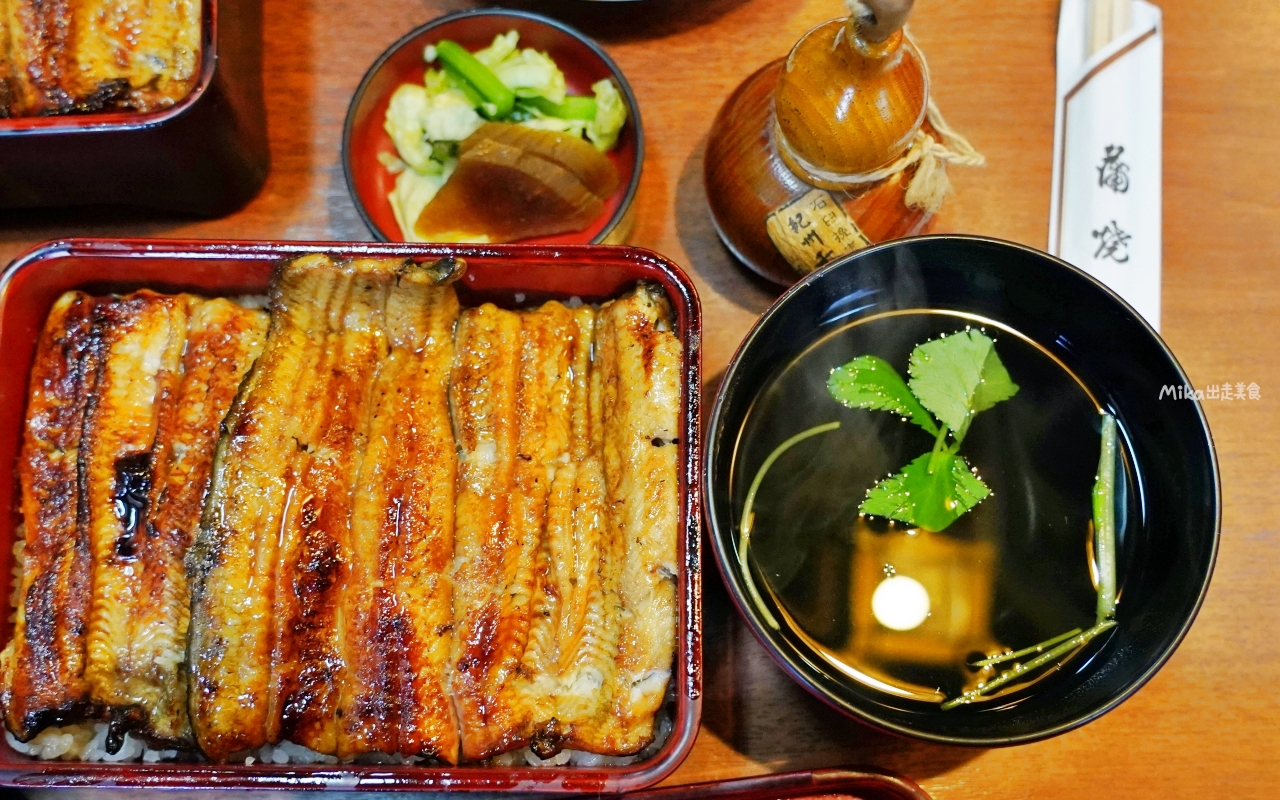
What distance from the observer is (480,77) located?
1.91 m

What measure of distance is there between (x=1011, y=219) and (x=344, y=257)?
4.94 feet

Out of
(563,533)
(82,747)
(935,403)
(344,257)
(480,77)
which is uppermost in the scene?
(480,77)

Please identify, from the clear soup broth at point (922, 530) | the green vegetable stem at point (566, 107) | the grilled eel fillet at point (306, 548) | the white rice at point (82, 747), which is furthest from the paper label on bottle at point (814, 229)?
the white rice at point (82, 747)

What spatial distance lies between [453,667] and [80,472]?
28.5 inches

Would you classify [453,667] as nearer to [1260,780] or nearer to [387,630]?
[387,630]

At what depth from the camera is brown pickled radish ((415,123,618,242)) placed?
5.96 ft

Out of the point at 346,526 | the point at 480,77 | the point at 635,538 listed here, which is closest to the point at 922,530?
the point at 635,538

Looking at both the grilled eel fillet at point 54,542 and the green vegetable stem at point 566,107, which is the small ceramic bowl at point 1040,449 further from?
the grilled eel fillet at point 54,542

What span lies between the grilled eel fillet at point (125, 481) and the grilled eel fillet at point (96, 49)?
1.44 feet

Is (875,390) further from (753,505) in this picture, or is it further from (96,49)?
(96,49)

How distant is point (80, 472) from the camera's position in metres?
1.46

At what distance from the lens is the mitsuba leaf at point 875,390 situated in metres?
1.65

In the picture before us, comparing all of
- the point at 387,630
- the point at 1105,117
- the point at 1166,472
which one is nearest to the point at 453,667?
the point at 387,630

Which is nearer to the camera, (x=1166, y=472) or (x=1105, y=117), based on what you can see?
(x=1166, y=472)
